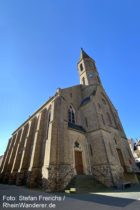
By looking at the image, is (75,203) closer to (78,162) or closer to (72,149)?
(72,149)

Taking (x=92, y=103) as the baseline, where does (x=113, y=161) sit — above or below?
below

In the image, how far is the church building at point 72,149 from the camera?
12.8m

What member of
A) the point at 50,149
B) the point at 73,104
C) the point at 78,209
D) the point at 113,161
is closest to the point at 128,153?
the point at 113,161

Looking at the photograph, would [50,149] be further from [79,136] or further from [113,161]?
[113,161]

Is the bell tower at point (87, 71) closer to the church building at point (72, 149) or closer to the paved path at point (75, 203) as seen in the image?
the church building at point (72, 149)

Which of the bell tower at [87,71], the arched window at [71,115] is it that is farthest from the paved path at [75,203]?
the bell tower at [87,71]

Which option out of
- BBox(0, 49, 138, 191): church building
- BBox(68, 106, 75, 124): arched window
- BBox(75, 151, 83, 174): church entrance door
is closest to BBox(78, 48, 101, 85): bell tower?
BBox(0, 49, 138, 191): church building

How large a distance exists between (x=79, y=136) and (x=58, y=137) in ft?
12.2

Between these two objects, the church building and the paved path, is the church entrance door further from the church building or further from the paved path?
the paved path

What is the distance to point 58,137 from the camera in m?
14.1

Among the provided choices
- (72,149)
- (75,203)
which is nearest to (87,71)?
(72,149)

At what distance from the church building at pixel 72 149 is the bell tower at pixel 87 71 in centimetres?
330

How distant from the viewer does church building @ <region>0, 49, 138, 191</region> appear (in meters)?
12.8

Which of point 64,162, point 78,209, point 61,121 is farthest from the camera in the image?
point 61,121
